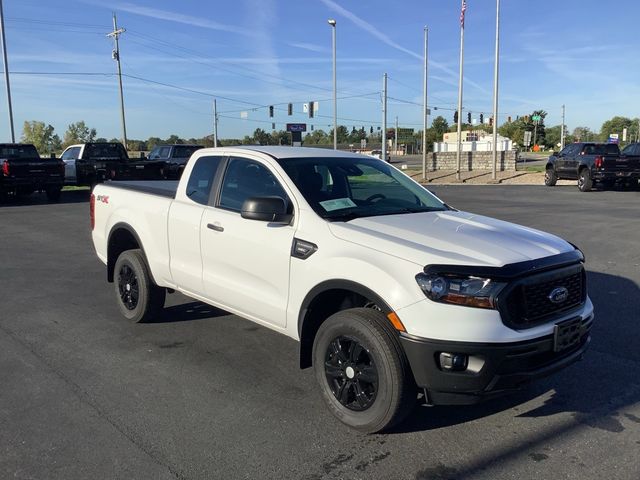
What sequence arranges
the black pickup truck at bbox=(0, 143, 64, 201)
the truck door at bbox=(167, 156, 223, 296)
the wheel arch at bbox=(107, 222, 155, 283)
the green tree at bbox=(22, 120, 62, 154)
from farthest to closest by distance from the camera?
1. the green tree at bbox=(22, 120, 62, 154)
2. the black pickup truck at bbox=(0, 143, 64, 201)
3. the wheel arch at bbox=(107, 222, 155, 283)
4. the truck door at bbox=(167, 156, 223, 296)

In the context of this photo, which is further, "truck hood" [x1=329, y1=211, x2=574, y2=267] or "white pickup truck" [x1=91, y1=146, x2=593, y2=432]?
"truck hood" [x1=329, y1=211, x2=574, y2=267]

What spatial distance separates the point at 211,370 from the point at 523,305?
8.49 feet

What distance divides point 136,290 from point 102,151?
1865 cm

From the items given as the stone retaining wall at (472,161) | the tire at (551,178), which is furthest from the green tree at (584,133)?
the tire at (551,178)

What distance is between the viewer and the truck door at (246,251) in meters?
4.13

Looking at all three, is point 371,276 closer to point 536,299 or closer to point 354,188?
point 536,299

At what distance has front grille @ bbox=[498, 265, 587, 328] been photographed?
3248 mm

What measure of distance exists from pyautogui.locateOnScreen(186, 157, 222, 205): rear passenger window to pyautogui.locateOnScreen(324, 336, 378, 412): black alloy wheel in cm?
199

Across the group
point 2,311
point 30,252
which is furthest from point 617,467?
point 30,252

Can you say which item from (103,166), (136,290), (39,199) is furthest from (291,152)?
(39,199)

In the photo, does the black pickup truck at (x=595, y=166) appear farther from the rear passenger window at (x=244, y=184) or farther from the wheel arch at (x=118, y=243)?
the rear passenger window at (x=244, y=184)

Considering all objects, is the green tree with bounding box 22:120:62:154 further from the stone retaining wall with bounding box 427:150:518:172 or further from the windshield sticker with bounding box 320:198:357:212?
the windshield sticker with bounding box 320:198:357:212

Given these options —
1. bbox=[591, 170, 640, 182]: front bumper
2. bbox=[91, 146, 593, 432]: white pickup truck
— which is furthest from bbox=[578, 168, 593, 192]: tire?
bbox=[91, 146, 593, 432]: white pickup truck

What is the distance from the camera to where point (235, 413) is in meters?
3.87
